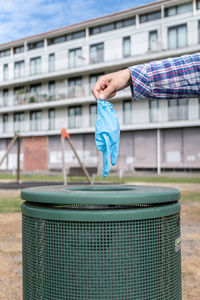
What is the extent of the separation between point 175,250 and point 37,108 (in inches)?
1230

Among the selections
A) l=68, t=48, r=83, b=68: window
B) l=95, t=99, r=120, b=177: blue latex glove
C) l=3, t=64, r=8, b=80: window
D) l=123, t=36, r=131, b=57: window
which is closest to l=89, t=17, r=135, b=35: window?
l=123, t=36, r=131, b=57: window

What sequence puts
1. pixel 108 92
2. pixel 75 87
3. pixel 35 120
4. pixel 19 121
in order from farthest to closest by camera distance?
pixel 19 121 < pixel 35 120 < pixel 75 87 < pixel 108 92

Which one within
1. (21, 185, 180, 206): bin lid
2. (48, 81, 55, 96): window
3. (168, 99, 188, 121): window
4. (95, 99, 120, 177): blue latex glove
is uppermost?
(48, 81, 55, 96): window

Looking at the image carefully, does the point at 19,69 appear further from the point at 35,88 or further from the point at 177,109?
the point at 177,109

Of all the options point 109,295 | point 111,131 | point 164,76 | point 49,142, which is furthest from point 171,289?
point 49,142

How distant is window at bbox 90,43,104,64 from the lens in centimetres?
2906

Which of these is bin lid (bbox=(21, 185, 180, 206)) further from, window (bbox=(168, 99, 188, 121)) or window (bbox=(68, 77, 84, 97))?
window (bbox=(68, 77, 84, 97))

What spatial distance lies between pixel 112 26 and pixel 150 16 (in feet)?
10.9

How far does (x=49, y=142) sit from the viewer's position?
32.4m

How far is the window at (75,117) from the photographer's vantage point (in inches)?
1197

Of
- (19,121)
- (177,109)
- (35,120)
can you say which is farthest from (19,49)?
(177,109)

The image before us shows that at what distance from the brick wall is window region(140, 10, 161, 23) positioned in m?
12.7

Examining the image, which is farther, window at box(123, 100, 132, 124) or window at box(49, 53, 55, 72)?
window at box(49, 53, 55, 72)

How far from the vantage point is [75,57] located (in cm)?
3023
